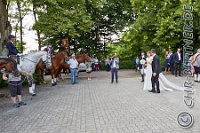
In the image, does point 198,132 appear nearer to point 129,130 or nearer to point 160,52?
point 129,130

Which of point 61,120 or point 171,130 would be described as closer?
point 171,130

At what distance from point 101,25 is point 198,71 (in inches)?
995

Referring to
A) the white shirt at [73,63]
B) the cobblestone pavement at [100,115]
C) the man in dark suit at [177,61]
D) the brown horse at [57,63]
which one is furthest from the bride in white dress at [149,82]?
the man in dark suit at [177,61]

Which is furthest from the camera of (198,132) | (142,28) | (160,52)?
(160,52)

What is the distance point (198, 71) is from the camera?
21.2 meters

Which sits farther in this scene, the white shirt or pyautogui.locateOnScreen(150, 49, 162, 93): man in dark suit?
the white shirt

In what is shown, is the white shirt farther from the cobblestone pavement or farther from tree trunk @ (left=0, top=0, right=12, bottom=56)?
the cobblestone pavement

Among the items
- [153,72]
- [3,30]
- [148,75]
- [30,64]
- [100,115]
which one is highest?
[3,30]

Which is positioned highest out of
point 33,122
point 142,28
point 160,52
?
point 142,28

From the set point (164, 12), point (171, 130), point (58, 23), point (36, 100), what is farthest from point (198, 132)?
point (164, 12)

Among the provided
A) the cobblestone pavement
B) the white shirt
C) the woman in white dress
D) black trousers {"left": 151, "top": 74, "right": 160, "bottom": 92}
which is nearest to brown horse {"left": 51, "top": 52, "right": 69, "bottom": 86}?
the white shirt

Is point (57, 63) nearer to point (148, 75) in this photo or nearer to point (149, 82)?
point (148, 75)

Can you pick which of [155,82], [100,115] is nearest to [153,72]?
[155,82]

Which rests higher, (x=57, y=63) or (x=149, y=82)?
(x=57, y=63)
